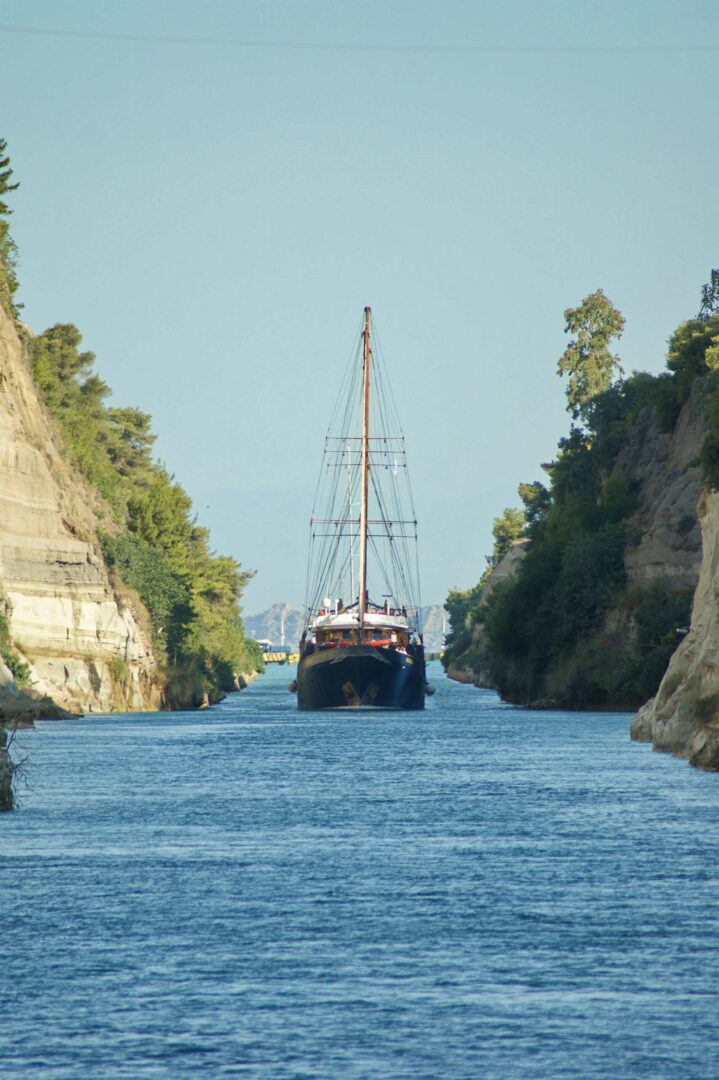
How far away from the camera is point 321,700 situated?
108m

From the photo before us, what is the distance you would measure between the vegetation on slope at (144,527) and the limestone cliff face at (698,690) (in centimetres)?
3428

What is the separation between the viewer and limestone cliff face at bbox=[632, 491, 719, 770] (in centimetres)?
4666

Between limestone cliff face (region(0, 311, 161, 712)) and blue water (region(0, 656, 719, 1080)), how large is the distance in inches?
1843

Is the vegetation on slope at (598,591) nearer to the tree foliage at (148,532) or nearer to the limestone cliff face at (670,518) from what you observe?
the limestone cliff face at (670,518)

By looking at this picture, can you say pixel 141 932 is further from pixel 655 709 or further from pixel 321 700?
pixel 321 700

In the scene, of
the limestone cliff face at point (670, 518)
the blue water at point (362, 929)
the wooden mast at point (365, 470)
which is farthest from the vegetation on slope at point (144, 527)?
the blue water at point (362, 929)

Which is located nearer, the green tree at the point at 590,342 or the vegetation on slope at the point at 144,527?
the vegetation on slope at the point at 144,527

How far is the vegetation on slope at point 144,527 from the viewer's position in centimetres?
11506

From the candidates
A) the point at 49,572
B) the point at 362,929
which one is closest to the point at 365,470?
the point at 49,572

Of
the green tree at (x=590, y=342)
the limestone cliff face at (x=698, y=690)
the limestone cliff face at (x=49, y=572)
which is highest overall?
the green tree at (x=590, y=342)

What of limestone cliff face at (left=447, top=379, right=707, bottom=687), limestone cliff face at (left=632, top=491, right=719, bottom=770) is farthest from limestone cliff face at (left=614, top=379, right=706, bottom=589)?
limestone cliff face at (left=632, top=491, right=719, bottom=770)

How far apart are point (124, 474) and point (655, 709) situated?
403 ft

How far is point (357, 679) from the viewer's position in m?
106

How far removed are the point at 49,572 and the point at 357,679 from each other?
22176 millimetres
